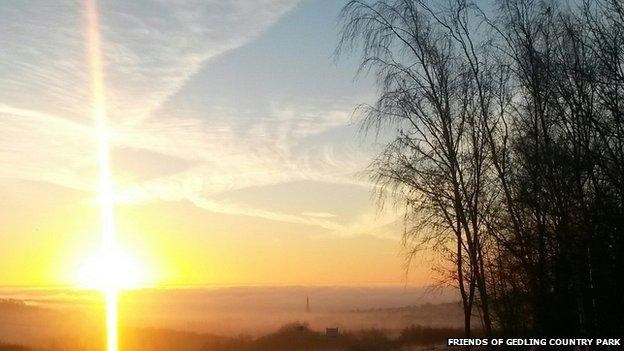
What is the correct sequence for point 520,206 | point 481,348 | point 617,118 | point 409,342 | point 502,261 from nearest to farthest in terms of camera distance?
1. point 617,118
2. point 520,206
3. point 502,261
4. point 481,348
5. point 409,342

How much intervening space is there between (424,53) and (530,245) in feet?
19.3

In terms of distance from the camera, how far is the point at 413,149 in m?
16.0

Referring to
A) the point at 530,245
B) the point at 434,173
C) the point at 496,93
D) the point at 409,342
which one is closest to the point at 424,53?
A: the point at 496,93

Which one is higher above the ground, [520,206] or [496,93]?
[496,93]

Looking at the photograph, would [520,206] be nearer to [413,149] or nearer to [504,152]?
[504,152]

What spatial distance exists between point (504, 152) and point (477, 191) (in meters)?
1.27

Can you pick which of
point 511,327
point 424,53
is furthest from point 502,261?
point 424,53

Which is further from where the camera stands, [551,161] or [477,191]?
[477,191]

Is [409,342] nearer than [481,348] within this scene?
No

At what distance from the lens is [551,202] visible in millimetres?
13250

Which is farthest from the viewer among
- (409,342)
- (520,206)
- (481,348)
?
(409,342)

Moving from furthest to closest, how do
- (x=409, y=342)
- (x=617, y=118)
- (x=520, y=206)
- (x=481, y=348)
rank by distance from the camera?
(x=409, y=342) < (x=481, y=348) < (x=520, y=206) < (x=617, y=118)

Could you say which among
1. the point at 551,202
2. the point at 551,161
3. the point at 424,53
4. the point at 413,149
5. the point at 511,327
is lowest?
the point at 511,327

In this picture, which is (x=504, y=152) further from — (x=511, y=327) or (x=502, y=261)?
(x=511, y=327)
